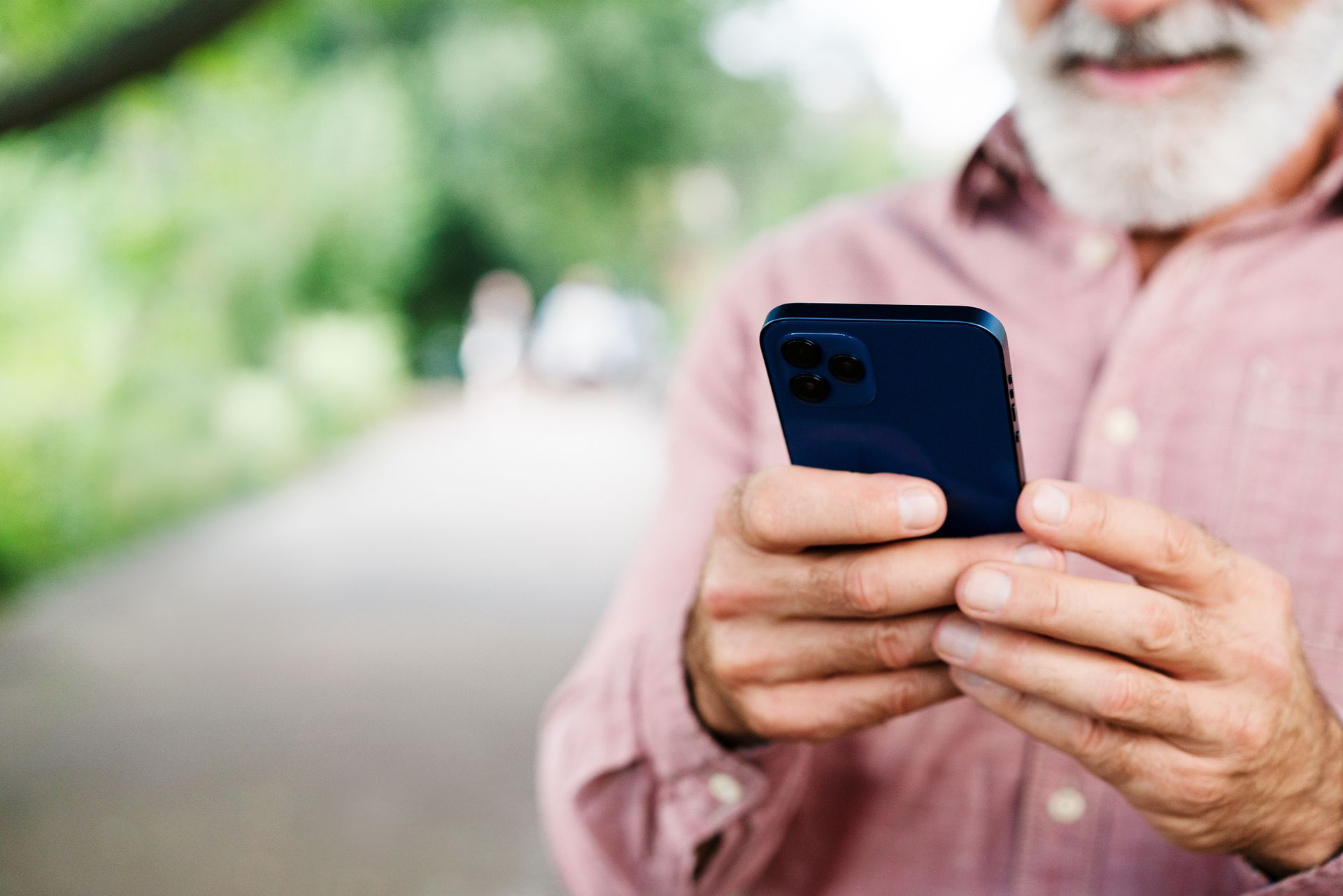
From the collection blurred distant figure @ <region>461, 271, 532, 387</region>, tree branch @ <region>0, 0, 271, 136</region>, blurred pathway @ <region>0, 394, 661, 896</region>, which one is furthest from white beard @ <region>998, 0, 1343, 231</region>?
blurred distant figure @ <region>461, 271, 532, 387</region>

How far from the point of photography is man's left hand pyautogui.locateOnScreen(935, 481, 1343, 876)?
96 cm

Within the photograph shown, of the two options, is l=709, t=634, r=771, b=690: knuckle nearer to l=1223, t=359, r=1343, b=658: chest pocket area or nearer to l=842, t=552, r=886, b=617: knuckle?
l=842, t=552, r=886, b=617: knuckle

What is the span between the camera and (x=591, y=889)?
1.53 metres

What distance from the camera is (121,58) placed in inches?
149

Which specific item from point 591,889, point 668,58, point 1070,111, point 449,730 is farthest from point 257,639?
point 668,58

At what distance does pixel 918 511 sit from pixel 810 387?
0.15 meters

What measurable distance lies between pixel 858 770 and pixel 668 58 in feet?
55.6

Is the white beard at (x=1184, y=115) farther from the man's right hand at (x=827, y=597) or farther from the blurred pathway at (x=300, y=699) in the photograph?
the blurred pathway at (x=300, y=699)

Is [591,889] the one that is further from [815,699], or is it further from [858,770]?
[815,699]

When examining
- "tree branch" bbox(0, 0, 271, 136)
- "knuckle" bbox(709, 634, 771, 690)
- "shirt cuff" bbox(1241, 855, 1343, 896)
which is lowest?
"shirt cuff" bbox(1241, 855, 1343, 896)

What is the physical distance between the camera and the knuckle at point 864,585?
3.38 ft

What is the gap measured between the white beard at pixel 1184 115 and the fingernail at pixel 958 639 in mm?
748

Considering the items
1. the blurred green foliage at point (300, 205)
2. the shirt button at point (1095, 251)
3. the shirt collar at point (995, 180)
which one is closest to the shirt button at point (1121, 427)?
the shirt button at point (1095, 251)

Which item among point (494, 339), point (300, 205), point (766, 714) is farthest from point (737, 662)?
point (494, 339)
